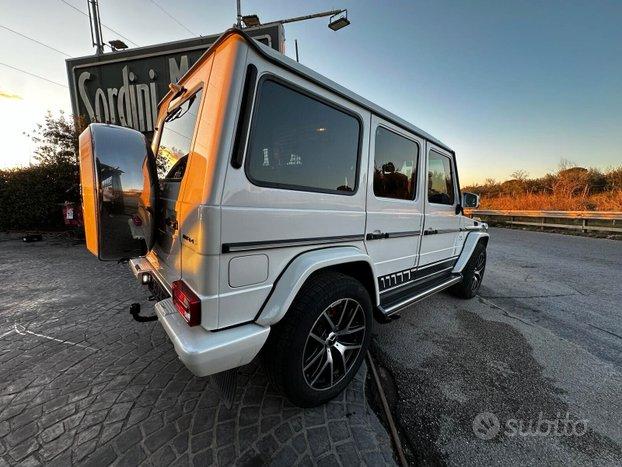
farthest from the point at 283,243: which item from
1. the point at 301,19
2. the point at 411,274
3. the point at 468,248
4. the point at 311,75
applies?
the point at 301,19

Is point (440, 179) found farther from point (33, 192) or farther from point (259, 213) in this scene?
point (33, 192)

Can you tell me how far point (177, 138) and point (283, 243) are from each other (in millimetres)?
1316

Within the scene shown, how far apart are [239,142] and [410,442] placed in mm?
2180

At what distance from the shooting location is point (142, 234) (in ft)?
6.82

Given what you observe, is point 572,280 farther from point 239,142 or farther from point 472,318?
point 239,142

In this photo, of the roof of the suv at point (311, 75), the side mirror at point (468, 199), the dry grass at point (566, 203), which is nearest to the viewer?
the roof of the suv at point (311, 75)

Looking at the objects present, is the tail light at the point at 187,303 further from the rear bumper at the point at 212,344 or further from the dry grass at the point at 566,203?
the dry grass at the point at 566,203

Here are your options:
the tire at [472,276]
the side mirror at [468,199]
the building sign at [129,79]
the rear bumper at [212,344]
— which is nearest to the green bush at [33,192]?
the building sign at [129,79]

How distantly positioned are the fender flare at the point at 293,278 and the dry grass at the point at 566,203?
1674 centimetres

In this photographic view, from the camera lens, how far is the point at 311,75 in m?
1.95

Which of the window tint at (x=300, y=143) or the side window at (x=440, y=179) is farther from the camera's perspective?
the side window at (x=440, y=179)

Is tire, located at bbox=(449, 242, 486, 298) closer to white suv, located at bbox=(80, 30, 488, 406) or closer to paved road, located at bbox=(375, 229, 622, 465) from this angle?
paved road, located at bbox=(375, 229, 622, 465)

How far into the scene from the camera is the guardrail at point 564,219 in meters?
11.0

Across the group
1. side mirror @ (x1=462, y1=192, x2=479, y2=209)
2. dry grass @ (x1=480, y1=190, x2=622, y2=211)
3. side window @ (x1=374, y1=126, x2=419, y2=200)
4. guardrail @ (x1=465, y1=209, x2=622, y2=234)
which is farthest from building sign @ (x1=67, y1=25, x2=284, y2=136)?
dry grass @ (x1=480, y1=190, x2=622, y2=211)
